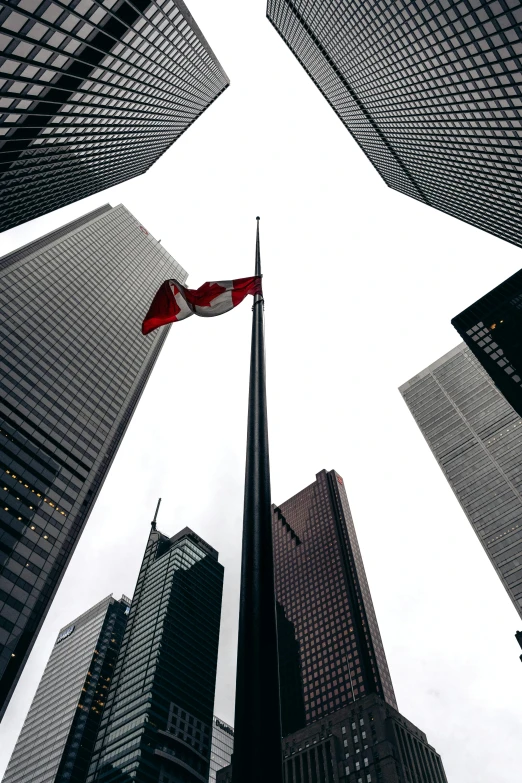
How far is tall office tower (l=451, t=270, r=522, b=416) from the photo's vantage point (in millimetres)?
97750

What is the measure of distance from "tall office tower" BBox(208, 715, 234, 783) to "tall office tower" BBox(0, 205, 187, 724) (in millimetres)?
111819

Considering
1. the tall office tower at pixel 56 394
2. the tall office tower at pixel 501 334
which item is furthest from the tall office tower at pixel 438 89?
the tall office tower at pixel 56 394

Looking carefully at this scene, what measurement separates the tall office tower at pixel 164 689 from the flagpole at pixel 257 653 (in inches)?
6110

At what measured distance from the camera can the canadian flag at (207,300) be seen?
63.8 ft

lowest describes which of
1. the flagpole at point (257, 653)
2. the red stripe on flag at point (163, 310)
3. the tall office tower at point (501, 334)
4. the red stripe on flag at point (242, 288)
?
the flagpole at point (257, 653)

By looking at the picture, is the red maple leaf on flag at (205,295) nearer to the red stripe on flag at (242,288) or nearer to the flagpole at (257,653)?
the red stripe on flag at (242,288)

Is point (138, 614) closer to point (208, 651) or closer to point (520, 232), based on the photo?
point (208, 651)

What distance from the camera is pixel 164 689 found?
15400cm

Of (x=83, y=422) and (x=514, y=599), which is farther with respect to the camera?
(x=514, y=599)

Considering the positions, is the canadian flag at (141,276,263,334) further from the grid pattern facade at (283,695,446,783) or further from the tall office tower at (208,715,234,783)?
the tall office tower at (208,715,234,783)

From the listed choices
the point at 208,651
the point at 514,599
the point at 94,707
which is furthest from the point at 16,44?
the point at 94,707

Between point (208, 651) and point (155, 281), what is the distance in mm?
130736

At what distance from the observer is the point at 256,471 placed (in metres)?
11.2

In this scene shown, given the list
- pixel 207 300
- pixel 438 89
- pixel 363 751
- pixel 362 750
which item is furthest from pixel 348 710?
pixel 207 300
